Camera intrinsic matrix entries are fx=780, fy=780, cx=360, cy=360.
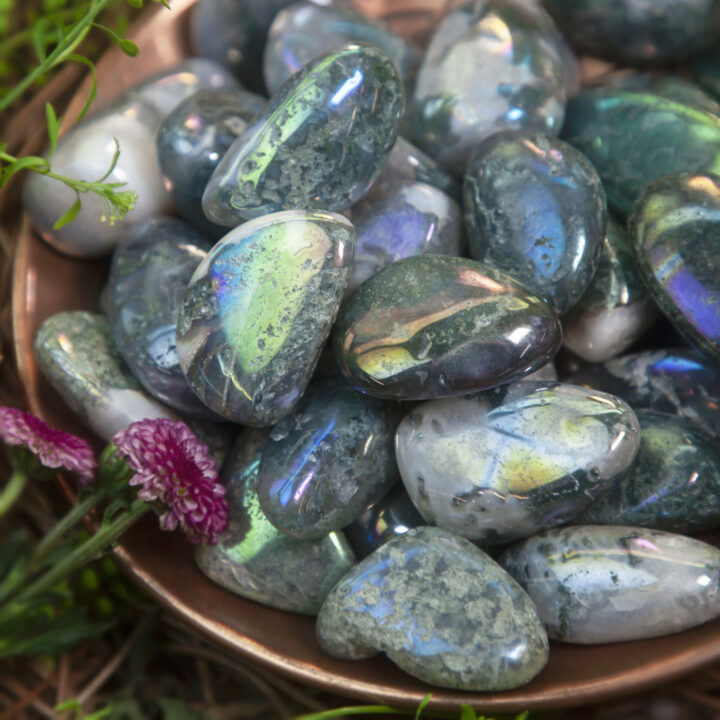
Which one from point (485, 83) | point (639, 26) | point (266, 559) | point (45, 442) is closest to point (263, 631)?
point (266, 559)

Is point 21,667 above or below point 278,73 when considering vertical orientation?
below

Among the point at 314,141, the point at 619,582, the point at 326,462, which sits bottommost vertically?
the point at 619,582

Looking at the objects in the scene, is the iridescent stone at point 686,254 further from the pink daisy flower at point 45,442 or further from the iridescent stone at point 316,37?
the pink daisy flower at point 45,442

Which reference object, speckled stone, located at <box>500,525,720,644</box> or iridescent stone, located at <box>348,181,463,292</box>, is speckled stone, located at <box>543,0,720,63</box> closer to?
iridescent stone, located at <box>348,181,463,292</box>

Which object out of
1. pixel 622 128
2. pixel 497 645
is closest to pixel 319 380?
pixel 497 645

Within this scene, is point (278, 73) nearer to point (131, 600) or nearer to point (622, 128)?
point (622, 128)

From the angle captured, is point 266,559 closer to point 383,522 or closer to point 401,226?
point 383,522

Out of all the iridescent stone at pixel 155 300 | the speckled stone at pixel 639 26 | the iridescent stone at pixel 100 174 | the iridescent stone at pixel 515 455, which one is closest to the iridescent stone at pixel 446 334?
the iridescent stone at pixel 515 455
